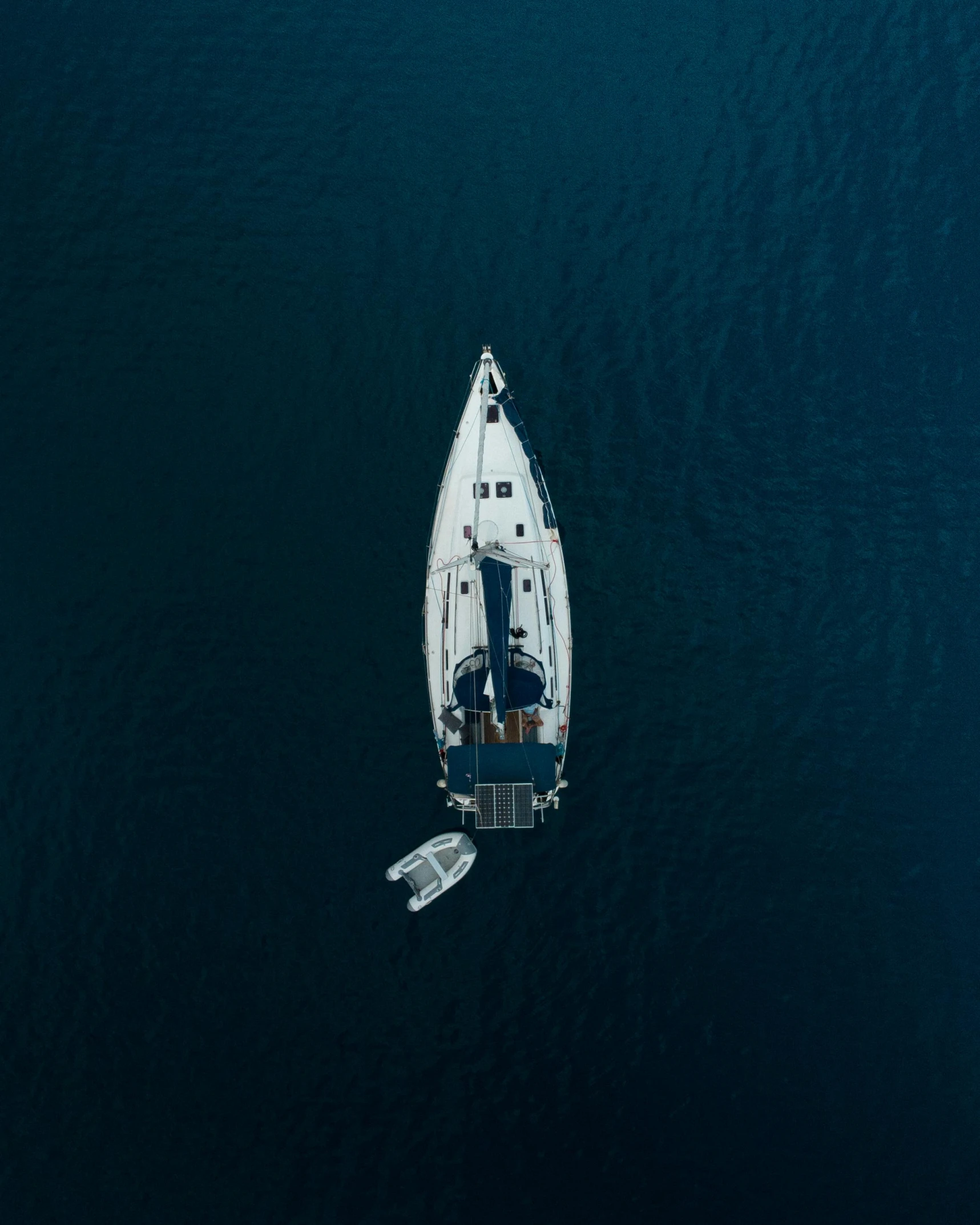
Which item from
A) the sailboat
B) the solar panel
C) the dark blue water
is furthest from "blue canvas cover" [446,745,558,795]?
the dark blue water

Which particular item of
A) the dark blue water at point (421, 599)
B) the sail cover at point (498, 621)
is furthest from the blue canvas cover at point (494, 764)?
the dark blue water at point (421, 599)

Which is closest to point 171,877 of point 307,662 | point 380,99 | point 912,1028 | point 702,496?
point 307,662

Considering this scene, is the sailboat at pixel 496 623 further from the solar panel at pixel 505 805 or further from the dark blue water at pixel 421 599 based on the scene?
the dark blue water at pixel 421 599

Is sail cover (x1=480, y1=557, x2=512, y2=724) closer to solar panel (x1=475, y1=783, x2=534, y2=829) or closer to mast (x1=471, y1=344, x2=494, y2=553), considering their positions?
mast (x1=471, y1=344, x2=494, y2=553)

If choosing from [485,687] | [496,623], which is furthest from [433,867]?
[496,623]

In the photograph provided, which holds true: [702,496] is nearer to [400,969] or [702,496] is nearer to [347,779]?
[347,779]
